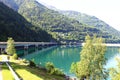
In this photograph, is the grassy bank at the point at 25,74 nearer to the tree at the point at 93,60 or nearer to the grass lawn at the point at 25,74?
the grass lawn at the point at 25,74

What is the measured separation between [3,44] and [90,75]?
344 ft

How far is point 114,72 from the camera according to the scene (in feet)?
151

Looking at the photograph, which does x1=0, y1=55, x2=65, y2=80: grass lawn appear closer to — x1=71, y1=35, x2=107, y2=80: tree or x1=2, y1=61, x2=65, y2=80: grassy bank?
x1=2, y1=61, x2=65, y2=80: grassy bank

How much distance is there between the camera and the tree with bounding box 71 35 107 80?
59.8m

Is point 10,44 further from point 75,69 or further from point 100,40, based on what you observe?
point 100,40

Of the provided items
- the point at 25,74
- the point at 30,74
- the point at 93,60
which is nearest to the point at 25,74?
the point at 25,74

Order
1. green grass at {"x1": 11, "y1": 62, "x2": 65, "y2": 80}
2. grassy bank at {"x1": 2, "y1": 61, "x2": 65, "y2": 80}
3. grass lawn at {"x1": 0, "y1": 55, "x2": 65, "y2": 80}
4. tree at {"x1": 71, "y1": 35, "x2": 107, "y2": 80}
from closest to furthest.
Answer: grass lawn at {"x1": 0, "y1": 55, "x2": 65, "y2": 80} → grassy bank at {"x1": 2, "y1": 61, "x2": 65, "y2": 80} → green grass at {"x1": 11, "y1": 62, "x2": 65, "y2": 80} → tree at {"x1": 71, "y1": 35, "x2": 107, "y2": 80}

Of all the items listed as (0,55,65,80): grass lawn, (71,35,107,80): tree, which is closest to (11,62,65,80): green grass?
(0,55,65,80): grass lawn

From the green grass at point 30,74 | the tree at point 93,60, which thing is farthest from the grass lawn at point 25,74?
the tree at point 93,60

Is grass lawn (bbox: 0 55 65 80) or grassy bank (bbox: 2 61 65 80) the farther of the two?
grassy bank (bbox: 2 61 65 80)

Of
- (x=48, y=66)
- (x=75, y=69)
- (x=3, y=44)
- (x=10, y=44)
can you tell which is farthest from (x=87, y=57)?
(x=3, y=44)

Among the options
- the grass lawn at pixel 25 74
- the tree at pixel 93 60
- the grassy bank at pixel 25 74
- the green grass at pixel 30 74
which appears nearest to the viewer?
the grass lawn at pixel 25 74

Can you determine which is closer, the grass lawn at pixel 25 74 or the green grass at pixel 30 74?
the grass lawn at pixel 25 74

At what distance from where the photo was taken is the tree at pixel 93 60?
59.8 metres
